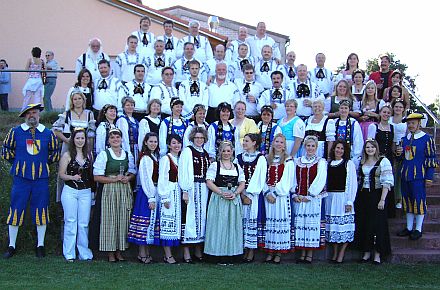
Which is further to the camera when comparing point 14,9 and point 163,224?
point 14,9

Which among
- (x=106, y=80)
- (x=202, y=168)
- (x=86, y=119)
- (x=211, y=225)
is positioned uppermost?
(x=106, y=80)

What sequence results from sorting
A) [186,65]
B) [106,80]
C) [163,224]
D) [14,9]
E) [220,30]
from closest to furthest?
[163,224] → [106,80] → [186,65] → [14,9] → [220,30]

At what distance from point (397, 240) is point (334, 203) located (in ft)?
3.76

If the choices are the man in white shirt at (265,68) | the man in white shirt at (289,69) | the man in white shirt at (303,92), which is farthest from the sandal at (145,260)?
the man in white shirt at (289,69)

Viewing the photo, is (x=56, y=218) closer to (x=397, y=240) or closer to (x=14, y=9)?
(x=397, y=240)

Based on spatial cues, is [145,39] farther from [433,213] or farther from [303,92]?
[433,213]

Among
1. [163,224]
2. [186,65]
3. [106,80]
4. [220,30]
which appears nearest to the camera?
[163,224]

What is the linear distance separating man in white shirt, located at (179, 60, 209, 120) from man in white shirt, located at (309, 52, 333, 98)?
209cm

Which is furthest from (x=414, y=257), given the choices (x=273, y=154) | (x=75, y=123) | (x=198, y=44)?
(x=198, y=44)

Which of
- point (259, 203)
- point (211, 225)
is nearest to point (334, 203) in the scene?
point (259, 203)

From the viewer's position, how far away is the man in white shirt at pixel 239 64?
34.3 feet

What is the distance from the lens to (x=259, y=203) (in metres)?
8.04

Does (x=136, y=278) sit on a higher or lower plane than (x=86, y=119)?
lower

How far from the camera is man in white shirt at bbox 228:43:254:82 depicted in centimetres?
1045
